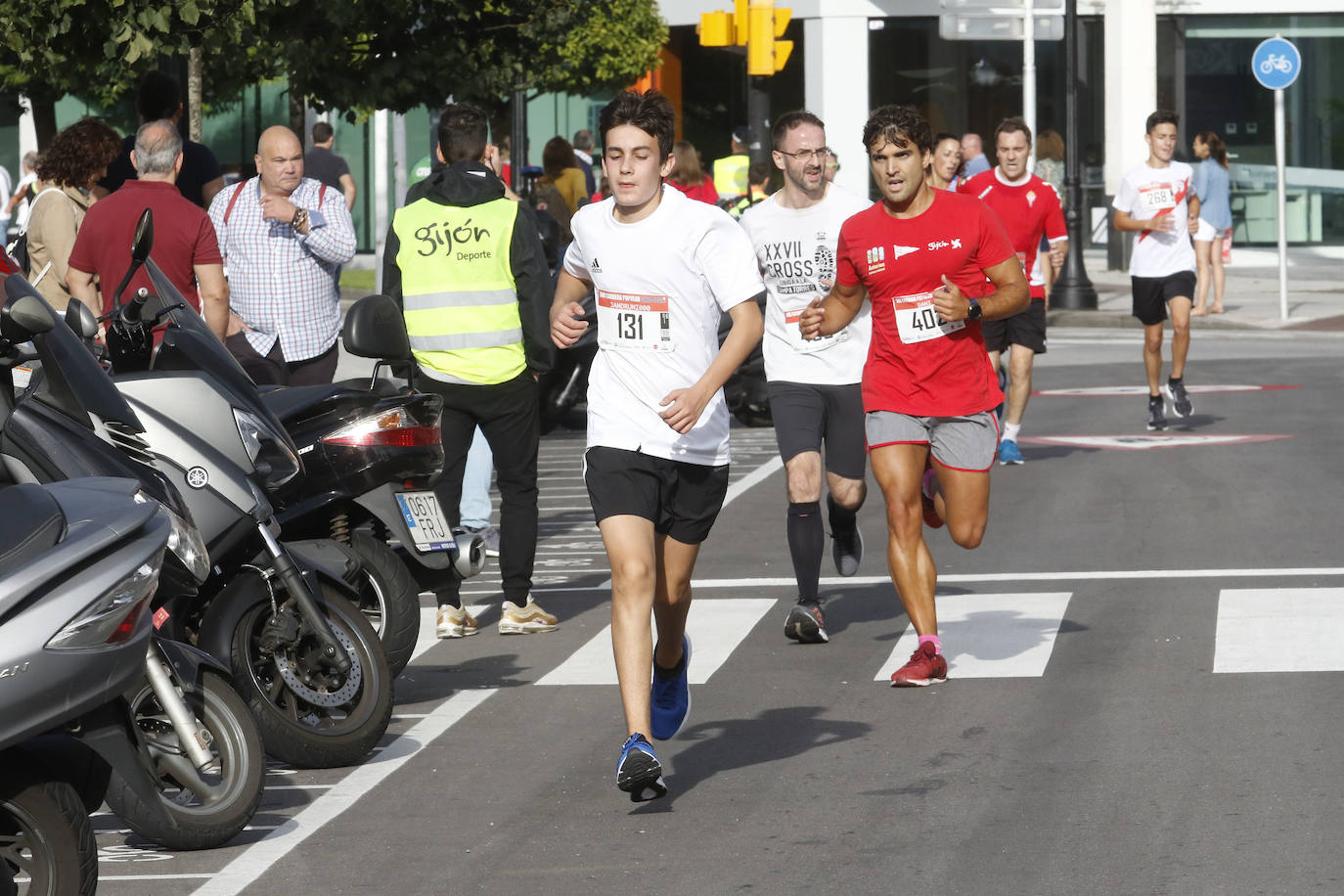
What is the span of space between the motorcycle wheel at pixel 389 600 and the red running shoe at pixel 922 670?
167cm

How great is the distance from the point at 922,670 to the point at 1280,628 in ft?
5.34

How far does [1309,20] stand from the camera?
38312mm

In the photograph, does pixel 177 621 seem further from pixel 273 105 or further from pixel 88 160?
pixel 273 105

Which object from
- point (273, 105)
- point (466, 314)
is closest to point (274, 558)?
point (466, 314)

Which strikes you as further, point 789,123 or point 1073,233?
point 1073,233

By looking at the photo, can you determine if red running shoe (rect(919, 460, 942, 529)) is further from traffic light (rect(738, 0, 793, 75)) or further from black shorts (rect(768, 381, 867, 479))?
traffic light (rect(738, 0, 793, 75))

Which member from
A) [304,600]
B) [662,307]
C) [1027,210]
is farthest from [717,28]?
[304,600]

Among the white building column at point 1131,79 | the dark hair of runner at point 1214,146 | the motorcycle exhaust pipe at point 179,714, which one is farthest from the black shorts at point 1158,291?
the white building column at point 1131,79

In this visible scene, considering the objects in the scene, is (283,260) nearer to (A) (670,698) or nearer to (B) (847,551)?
(B) (847,551)

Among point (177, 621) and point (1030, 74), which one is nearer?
point (177, 621)

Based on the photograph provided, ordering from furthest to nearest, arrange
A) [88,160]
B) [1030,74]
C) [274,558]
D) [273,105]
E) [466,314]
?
1. [273,105]
2. [1030,74]
3. [88,160]
4. [466,314]
5. [274,558]

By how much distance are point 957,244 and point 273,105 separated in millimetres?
35426

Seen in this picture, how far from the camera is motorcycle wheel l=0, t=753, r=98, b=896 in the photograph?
15.8 ft

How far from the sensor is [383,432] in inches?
312
